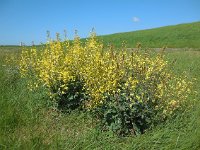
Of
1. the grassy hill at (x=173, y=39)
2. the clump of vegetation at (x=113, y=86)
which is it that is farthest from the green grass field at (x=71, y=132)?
the grassy hill at (x=173, y=39)

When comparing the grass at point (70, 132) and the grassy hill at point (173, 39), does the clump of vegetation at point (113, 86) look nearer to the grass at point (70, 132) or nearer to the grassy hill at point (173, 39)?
the grass at point (70, 132)

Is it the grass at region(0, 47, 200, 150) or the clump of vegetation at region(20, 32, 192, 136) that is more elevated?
the clump of vegetation at region(20, 32, 192, 136)

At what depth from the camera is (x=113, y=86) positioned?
597cm

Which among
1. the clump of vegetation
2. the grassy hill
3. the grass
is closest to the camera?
the grass

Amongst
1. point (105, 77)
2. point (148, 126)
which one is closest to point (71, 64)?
point (105, 77)

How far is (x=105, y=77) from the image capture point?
6.19 m

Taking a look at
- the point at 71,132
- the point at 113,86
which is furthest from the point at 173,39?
the point at 71,132

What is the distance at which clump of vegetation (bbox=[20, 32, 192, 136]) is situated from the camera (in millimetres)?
5766

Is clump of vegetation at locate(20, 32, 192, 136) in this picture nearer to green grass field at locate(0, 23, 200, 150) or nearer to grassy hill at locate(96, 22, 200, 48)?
green grass field at locate(0, 23, 200, 150)

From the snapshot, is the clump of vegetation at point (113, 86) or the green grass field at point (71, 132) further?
the clump of vegetation at point (113, 86)

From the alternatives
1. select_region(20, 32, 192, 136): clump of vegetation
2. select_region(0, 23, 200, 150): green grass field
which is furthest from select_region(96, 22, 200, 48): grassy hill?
select_region(0, 23, 200, 150): green grass field

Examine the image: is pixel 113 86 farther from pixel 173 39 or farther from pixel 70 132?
pixel 173 39

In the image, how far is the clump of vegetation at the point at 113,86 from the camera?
5.77 metres

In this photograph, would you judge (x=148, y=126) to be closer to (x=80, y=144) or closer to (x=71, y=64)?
(x=80, y=144)
